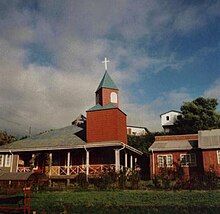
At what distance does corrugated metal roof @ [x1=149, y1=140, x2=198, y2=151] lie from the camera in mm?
A: 30312

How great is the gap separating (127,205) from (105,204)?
1134 mm

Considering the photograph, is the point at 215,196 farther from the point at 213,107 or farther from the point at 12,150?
the point at 213,107

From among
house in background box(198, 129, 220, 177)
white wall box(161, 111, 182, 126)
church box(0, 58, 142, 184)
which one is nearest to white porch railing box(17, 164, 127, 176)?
church box(0, 58, 142, 184)

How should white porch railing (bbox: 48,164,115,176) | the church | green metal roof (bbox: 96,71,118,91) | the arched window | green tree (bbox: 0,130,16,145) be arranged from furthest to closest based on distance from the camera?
green tree (bbox: 0,130,16,145) < green metal roof (bbox: 96,71,118,91) < the arched window < the church < white porch railing (bbox: 48,164,115,176)

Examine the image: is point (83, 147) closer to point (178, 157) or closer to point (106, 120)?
point (106, 120)

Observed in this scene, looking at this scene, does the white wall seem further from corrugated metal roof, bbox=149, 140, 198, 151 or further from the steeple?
the steeple

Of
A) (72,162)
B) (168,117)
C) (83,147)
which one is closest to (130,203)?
(83,147)

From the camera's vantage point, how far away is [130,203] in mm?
14516

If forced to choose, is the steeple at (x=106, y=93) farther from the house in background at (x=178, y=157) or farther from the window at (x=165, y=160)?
the window at (x=165, y=160)

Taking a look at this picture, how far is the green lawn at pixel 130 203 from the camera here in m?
12.7

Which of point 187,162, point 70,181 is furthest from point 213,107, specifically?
point 70,181

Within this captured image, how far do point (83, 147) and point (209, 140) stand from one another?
12.2m

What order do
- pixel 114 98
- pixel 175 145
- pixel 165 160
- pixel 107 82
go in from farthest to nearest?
1. pixel 107 82
2. pixel 175 145
3. pixel 114 98
4. pixel 165 160

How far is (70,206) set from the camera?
13.8 metres
